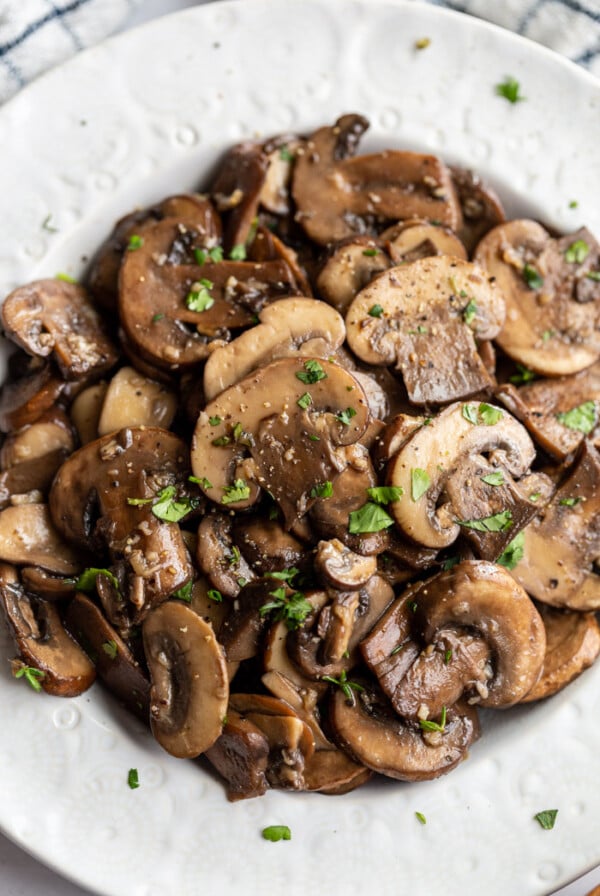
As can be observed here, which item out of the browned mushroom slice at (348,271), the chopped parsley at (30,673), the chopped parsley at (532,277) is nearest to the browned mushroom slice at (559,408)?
the chopped parsley at (532,277)

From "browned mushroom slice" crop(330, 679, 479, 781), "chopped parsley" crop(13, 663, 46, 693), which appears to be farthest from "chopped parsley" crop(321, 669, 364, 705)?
"chopped parsley" crop(13, 663, 46, 693)

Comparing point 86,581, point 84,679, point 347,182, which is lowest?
point 84,679

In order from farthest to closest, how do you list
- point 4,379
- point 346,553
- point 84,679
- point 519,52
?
point 519,52 < point 4,379 < point 84,679 < point 346,553

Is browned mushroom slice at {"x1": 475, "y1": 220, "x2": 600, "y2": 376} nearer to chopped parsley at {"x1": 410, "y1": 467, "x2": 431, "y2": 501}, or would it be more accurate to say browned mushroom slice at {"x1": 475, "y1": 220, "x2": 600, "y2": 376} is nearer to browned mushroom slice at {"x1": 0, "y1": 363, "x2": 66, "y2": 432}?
chopped parsley at {"x1": 410, "y1": 467, "x2": 431, "y2": 501}

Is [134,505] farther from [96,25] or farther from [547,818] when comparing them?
[96,25]

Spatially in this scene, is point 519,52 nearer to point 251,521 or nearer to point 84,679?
point 251,521

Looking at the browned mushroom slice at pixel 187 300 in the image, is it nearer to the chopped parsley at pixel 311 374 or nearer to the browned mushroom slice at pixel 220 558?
the chopped parsley at pixel 311 374

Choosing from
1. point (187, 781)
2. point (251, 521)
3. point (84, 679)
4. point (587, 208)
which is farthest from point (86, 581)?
point (587, 208)
